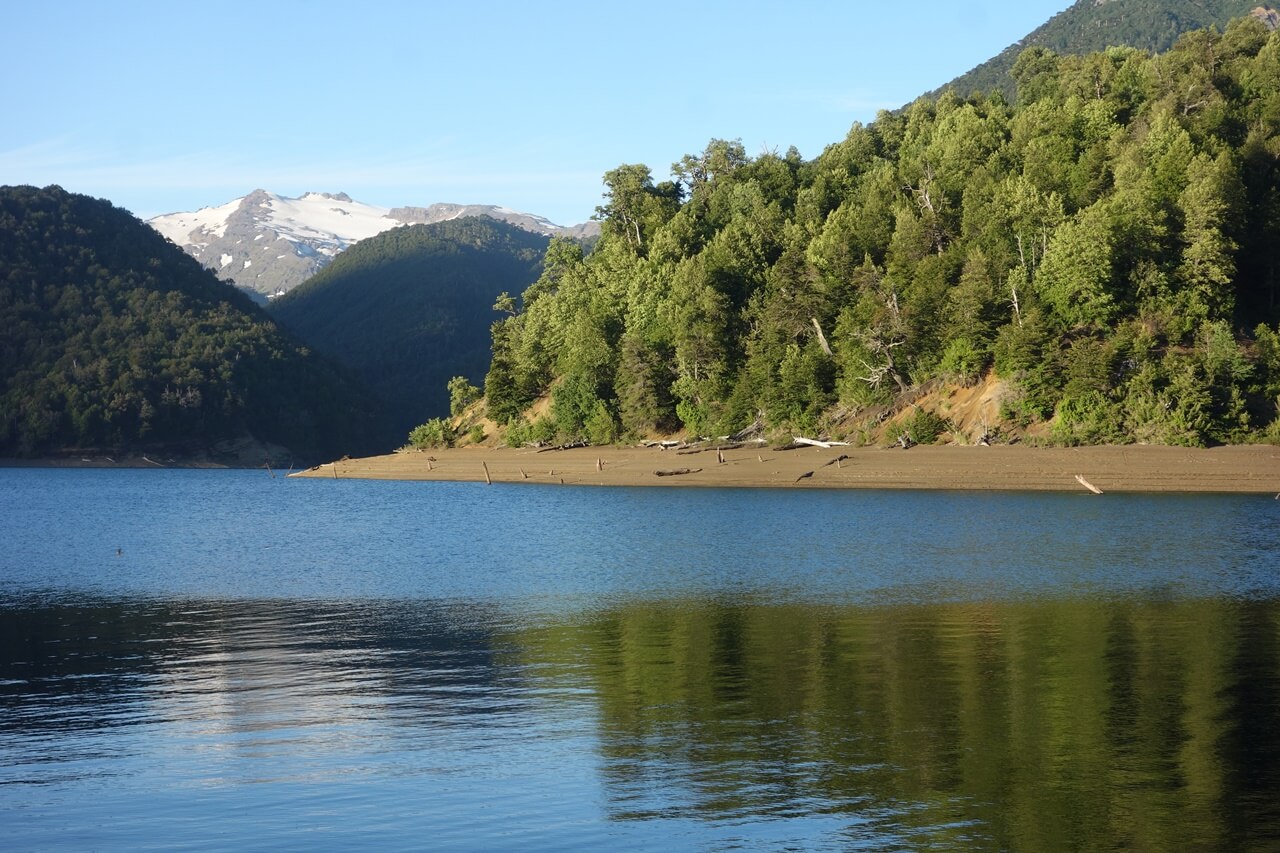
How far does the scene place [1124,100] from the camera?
105125 mm

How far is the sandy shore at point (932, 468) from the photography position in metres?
68.9

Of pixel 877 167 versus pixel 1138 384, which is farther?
pixel 877 167

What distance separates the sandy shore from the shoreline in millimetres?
57

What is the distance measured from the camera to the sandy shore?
226ft

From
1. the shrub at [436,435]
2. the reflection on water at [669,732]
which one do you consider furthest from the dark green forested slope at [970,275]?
the reflection on water at [669,732]

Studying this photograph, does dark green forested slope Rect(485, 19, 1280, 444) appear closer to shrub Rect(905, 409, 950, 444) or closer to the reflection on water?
shrub Rect(905, 409, 950, 444)

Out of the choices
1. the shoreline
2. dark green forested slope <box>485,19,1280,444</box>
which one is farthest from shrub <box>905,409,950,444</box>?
dark green forested slope <box>485,19,1280,444</box>

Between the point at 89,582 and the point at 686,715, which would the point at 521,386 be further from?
the point at 686,715

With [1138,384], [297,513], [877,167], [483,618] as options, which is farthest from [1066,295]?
[483,618]

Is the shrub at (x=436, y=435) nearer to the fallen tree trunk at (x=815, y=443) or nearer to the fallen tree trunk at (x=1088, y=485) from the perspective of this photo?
the fallen tree trunk at (x=815, y=443)

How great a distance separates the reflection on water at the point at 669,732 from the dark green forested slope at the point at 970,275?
162ft

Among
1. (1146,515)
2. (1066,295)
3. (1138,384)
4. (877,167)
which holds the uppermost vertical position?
(877,167)

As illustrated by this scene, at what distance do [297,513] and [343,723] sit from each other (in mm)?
56938

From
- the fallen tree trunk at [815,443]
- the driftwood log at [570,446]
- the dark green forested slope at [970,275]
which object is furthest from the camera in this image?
the driftwood log at [570,446]
